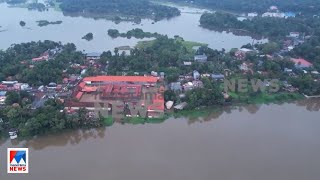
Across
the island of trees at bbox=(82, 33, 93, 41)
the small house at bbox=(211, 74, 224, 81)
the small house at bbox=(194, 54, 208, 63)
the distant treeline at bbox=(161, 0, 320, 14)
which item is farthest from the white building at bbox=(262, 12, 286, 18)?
the small house at bbox=(211, 74, 224, 81)

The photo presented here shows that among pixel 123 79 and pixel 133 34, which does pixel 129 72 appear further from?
pixel 133 34

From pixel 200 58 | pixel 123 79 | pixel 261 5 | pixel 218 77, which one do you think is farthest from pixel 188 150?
pixel 261 5

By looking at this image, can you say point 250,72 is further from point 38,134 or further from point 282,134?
point 38,134

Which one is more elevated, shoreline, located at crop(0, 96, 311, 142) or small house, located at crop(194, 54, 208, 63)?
small house, located at crop(194, 54, 208, 63)

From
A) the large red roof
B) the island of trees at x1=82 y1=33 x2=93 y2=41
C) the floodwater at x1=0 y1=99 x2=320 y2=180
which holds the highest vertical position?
the island of trees at x1=82 y1=33 x2=93 y2=41

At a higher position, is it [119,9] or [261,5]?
[261,5]

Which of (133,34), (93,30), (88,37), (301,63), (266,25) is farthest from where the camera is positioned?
(93,30)

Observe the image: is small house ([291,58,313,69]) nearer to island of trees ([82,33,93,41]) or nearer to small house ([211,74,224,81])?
small house ([211,74,224,81])
